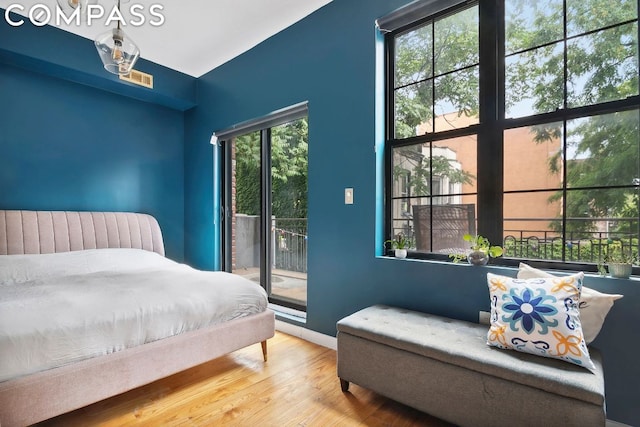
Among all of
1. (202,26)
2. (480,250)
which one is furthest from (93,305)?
(202,26)

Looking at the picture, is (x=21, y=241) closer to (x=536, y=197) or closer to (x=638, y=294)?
(x=536, y=197)

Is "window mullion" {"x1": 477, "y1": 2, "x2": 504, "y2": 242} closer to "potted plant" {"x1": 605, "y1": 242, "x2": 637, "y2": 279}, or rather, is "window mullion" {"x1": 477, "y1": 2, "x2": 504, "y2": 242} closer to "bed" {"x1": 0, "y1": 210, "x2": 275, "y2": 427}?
"potted plant" {"x1": 605, "y1": 242, "x2": 637, "y2": 279}

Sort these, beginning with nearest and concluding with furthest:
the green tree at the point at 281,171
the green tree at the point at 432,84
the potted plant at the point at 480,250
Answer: the potted plant at the point at 480,250, the green tree at the point at 432,84, the green tree at the point at 281,171

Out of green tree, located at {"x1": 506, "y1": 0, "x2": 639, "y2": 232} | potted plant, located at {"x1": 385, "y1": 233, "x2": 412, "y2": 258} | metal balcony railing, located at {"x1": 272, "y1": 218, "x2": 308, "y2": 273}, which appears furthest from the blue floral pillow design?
metal balcony railing, located at {"x1": 272, "y1": 218, "x2": 308, "y2": 273}

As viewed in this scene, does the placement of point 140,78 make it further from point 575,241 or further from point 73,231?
point 575,241

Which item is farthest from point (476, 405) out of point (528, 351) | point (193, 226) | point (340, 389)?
point (193, 226)

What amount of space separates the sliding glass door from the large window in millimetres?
1176

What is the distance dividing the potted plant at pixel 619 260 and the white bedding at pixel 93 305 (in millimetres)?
2086

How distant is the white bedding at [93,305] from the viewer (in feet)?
4.81

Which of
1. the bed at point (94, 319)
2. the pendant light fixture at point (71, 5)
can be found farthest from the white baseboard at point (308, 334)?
the pendant light fixture at point (71, 5)

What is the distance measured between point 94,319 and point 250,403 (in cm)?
97

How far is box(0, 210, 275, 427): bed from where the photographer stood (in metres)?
1.44

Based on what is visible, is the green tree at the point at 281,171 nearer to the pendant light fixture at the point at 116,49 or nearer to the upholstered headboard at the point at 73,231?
the upholstered headboard at the point at 73,231

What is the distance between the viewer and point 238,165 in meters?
3.81
